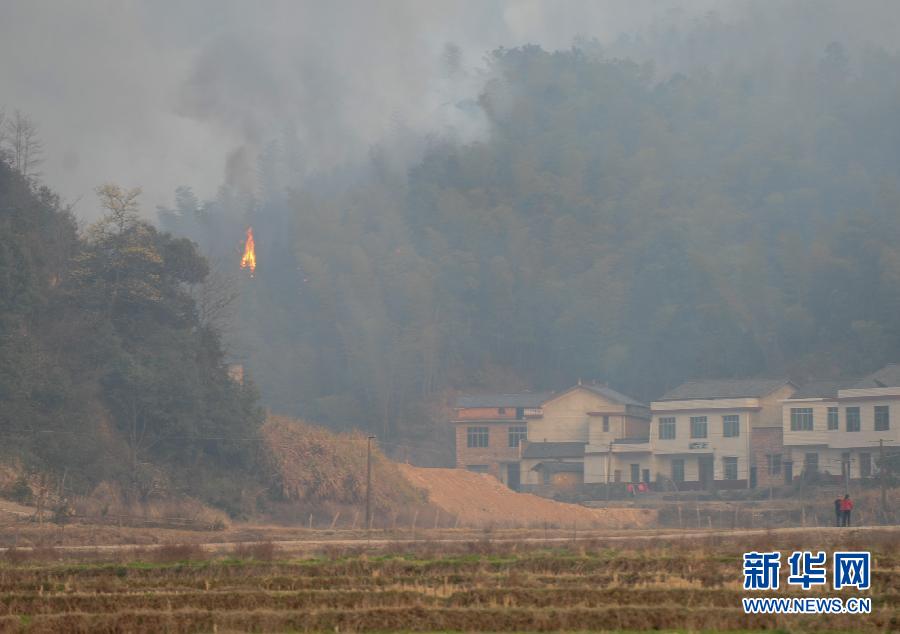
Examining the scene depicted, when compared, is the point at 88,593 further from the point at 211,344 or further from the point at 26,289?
the point at 211,344

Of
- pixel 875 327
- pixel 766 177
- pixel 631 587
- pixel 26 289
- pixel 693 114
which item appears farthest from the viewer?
pixel 693 114

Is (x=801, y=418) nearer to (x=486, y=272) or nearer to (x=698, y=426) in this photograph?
(x=698, y=426)

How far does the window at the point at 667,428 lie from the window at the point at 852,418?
9217 millimetres

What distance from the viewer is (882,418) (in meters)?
63.3

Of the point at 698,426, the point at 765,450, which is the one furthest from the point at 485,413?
the point at 765,450

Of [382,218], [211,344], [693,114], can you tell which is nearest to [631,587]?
[211,344]

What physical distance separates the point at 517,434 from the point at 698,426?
1219 cm

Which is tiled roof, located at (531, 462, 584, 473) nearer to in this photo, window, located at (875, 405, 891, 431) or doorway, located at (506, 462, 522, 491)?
doorway, located at (506, 462, 522, 491)

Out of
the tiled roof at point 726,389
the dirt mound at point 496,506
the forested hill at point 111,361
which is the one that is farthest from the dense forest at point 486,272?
the tiled roof at point 726,389

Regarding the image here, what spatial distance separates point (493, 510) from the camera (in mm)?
61625

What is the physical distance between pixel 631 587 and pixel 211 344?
3937cm

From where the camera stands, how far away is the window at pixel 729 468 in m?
68.8

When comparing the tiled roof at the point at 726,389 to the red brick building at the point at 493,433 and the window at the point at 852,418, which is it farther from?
the red brick building at the point at 493,433

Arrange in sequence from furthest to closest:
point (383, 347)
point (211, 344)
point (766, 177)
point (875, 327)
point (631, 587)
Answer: point (766, 177)
point (383, 347)
point (875, 327)
point (211, 344)
point (631, 587)
